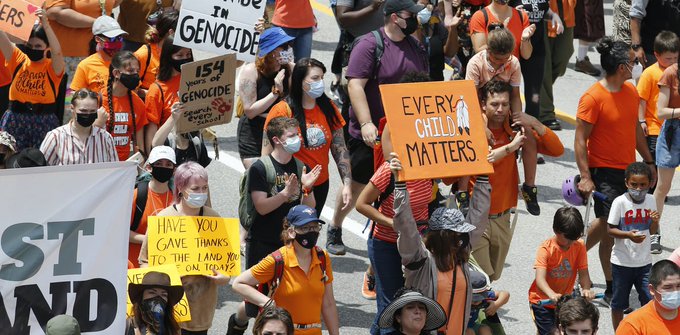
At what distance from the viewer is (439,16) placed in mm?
15766

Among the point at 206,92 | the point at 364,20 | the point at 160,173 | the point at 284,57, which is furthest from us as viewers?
the point at 364,20

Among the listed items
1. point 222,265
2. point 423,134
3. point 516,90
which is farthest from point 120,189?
point 516,90

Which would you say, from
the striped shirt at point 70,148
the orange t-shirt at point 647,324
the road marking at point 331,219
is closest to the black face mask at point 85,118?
the striped shirt at point 70,148

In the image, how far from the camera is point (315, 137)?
11.0m

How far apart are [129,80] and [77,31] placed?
9.42ft

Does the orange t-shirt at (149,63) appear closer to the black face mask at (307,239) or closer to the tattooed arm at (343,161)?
the tattooed arm at (343,161)

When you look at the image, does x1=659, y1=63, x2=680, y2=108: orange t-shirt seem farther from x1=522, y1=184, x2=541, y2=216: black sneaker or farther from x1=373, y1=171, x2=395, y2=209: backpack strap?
x1=373, y1=171, x2=395, y2=209: backpack strap

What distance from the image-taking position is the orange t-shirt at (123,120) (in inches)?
442

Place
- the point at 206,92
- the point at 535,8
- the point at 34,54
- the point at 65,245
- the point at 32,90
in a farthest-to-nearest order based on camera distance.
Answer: the point at 535,8 < the point at 32,90 < the point at 34,54 < the point at 206,92 < the point at 65,245

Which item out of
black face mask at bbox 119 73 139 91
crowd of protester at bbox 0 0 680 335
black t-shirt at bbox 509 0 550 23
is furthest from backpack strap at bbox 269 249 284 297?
black t-shirt at bbox 509 0 550 23

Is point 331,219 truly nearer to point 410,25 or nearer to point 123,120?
point 410,25

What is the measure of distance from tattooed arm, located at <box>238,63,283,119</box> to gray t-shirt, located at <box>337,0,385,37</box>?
8.45ft

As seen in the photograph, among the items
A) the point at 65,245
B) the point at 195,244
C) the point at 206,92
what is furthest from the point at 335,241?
the point at 65,245

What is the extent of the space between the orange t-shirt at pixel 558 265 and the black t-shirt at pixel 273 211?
5.79 feet
